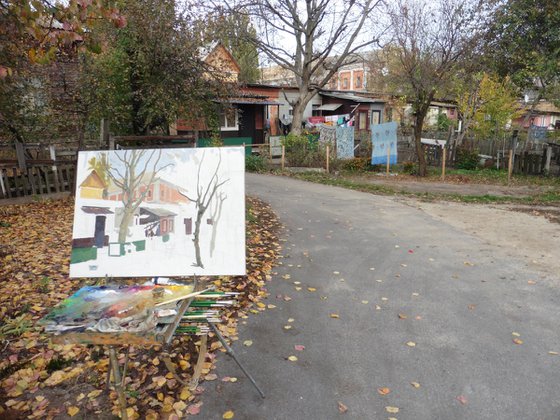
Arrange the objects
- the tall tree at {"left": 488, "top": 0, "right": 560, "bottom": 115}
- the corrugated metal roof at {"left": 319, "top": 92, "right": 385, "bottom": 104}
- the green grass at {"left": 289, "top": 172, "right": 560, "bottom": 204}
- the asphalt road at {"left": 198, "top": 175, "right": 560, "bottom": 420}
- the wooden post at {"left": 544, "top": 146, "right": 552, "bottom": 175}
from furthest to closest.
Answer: the corrugated metal roof at {"left": 319, "top": 92, "right": 385, "bottom": 104}
the wooden post at {"left": 544, "top": 146, "right": 552, "bottom": 175}
the tall tree at {"left": 488, "top": 0, "right": 560, "bottom": 115}
the green grass at {"left": 289, "top": 172, "right": 560, "bottom": 204}
the asphalt road at {"left": 198, "top": 175, "right": 560, "bottom": 420}

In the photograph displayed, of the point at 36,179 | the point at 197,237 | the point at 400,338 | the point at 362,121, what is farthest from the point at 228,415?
the point at 362,121

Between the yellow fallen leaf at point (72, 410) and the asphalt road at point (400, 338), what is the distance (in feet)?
3.05

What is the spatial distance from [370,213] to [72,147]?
794cm

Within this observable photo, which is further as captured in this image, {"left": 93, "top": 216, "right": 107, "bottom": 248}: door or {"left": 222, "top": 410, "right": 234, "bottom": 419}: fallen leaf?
{"left": 93, "top": 216, "right": 107, "bottom": 248}: door

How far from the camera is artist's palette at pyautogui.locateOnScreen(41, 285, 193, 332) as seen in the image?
2.74 m

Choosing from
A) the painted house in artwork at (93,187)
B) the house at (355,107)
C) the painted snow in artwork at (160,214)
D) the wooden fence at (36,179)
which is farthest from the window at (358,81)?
the painted house in artwork at (93,187)

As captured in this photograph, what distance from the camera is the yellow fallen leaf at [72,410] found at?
314 cm

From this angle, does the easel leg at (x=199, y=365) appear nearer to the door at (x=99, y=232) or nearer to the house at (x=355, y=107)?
the door at (x=99, y=232)

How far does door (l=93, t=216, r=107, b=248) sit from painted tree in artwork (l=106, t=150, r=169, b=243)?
0.14 metres

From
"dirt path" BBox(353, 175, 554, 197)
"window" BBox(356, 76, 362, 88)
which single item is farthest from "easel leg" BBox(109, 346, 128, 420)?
"window" BBox(356, 76, 362, 88)

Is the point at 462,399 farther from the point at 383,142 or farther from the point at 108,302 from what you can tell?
the point at 383,142

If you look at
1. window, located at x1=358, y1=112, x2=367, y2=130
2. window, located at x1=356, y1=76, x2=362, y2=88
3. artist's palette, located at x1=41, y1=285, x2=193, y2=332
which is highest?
window, located at x1=356, y1=76, x2=362, y2=88

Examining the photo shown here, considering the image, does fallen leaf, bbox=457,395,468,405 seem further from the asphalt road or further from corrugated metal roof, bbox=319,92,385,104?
corrugated metal roof, bbox=319,92,385,104

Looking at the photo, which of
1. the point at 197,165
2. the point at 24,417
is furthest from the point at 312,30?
the point at 24,417
